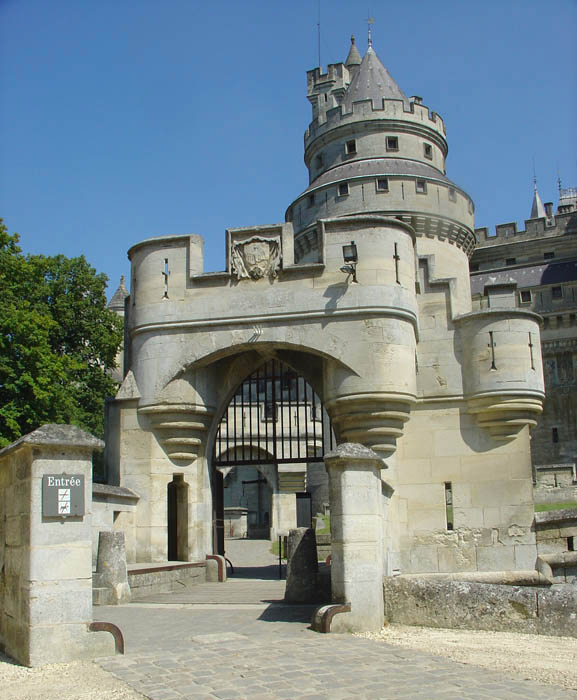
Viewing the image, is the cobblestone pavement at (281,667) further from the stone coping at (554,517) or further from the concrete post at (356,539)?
the stone coping at (554,517)

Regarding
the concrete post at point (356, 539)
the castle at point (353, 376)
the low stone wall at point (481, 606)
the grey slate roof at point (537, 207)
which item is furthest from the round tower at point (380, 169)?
the grey slate roof at point (537, 207)

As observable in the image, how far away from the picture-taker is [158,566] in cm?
Answer: 1505

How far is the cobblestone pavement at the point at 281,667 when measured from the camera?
6445 mm

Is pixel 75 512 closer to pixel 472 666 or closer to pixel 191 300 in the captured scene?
pixel 472 666

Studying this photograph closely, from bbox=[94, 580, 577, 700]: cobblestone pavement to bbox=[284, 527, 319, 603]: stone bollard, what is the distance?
1.34 metres

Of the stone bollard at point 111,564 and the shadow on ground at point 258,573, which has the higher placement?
the stone bollard at point 111,564

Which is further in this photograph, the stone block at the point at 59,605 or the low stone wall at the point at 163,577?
the low stone wall at the point at 163,577

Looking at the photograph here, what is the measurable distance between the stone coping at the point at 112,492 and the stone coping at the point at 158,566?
1311mm

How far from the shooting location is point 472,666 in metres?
7.40

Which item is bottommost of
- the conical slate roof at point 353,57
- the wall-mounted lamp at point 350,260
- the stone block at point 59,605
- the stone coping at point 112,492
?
the stone block at point 59,605

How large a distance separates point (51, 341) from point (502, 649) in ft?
90.1

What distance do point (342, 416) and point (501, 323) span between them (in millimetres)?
3748

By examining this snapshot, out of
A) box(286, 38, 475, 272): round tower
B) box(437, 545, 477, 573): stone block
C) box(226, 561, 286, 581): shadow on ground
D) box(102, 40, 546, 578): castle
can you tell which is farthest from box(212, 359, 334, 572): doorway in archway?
box(437, 545, 477, 573): stone block

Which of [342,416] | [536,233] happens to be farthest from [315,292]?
[536,233]
